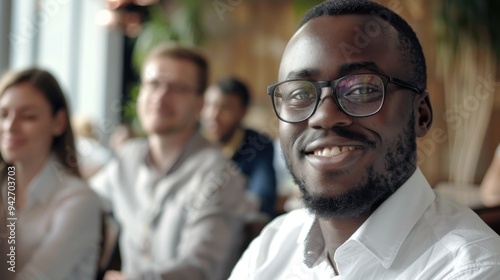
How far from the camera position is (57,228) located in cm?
179

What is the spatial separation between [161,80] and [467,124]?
392cm

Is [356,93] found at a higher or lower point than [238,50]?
lower

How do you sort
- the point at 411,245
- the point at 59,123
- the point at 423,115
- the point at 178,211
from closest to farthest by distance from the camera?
the point at 411,245
the point at 423,115
the point at 59,123
the point at 178,211

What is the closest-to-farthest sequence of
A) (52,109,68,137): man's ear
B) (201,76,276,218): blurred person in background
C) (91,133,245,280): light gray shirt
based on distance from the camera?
(52,109,68,137): man's ear, (91,133,245,280): light gray shirt, (201,76,276,218): blurred person in background

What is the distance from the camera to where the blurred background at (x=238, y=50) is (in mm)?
5352

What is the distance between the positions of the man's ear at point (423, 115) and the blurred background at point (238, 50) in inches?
114

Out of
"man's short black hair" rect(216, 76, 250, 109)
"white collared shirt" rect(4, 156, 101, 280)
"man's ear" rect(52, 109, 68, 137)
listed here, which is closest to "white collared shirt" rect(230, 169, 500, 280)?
"white collared shirt" rect(4, 156, 101, 280)

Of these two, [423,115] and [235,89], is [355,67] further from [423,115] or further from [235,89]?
[235,89]

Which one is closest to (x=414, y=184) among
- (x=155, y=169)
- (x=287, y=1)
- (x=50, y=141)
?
(x=50, y=141)

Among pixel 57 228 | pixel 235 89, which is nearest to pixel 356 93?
pixel 57 228

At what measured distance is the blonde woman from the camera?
69.0 inches

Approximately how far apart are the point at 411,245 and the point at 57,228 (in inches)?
45.1

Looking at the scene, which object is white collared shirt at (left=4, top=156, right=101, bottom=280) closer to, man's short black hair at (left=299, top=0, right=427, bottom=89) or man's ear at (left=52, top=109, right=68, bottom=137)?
man's ear at (left=52, top=109, right=68, bottom=137)

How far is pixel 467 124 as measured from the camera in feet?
18.5
